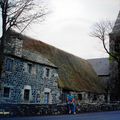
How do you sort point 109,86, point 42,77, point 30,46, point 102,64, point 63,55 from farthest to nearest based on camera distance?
point 102,64 < point 109,86 < point 63,55 < point 30,46 < point 42,77

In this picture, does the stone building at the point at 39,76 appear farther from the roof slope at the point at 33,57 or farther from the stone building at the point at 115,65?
the stone building at the point at 115,65

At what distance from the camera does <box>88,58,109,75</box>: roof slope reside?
52.2m

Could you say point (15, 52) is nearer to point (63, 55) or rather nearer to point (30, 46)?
point (30, 46)

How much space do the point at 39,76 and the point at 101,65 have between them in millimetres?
28013

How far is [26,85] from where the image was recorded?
27281 millimetres

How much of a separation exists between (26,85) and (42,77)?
285cm

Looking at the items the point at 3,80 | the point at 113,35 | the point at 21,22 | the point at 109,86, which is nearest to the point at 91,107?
the point at 3,80

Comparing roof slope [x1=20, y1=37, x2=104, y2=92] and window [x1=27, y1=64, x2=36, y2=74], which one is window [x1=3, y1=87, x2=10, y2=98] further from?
roof slope [x1=20, y1=37, x2=104, y2=92]

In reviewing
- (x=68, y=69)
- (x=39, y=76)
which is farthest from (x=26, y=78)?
(x=68, y=69)

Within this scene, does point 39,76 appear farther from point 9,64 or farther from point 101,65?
point 101,65

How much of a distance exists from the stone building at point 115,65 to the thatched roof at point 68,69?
343cm

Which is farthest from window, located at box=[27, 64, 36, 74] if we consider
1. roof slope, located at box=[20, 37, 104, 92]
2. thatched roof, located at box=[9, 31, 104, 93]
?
roof slope, located at box=[20, 37, 104, 92]

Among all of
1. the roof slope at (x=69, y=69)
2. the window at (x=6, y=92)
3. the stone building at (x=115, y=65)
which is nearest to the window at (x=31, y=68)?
the roof slope at (x=69, y=69)

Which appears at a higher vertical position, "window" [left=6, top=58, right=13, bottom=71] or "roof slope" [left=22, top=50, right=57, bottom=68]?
"roof slope" [left=22, top=50, right=57, bottom=68]
